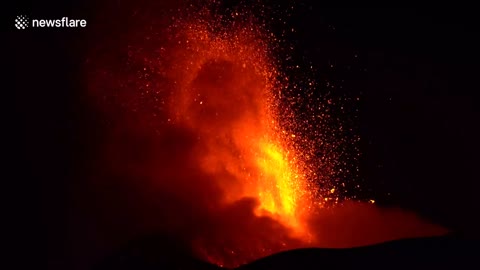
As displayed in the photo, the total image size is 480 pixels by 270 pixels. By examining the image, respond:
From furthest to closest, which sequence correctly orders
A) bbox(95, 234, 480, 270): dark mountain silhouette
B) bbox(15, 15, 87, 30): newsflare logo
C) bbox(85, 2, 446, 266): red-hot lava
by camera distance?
bbox(85, 2, 446, 266): red-hot lava
bbox(15, 15, 87, 30): newsflare logo
bbox(95, 234, 480, 270): dark mountain silhouette

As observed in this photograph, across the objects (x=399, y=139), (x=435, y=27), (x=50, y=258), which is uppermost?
(x=435, y=27)

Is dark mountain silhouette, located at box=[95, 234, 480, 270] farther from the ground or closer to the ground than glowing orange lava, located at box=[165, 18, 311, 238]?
closer to the ground

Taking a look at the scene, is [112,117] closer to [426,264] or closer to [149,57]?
[149,57]

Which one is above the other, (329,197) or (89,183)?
(329,197)

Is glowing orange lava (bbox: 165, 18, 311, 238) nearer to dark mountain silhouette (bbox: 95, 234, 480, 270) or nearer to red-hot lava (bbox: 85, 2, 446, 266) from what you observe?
red-hot lava (bbox: 85, 2, 446, 266)

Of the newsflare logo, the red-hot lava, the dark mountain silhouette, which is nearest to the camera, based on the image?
the dark mountain silhouette

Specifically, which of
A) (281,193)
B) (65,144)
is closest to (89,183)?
(65,144)

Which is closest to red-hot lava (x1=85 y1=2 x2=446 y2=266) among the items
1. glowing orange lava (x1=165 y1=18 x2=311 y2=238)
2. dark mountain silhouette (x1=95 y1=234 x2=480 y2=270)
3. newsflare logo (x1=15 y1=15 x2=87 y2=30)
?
glowing orange lava (x1=165 y1=18 x2=311 y2=238)

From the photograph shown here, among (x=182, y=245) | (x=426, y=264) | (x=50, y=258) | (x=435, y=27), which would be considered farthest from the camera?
Answer: (x=435, y=27)

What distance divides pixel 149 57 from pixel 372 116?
568 centimetres

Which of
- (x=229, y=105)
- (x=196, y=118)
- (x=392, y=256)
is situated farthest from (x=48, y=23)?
(x=392, y=256)

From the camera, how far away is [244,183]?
1242cm

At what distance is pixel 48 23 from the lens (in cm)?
1246

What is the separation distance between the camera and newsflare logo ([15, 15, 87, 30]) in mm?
12344
